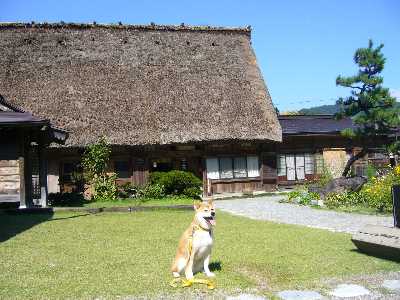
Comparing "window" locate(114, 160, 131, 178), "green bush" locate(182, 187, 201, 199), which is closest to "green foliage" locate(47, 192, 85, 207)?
"green bush" locate(182, 187, 201, 199)

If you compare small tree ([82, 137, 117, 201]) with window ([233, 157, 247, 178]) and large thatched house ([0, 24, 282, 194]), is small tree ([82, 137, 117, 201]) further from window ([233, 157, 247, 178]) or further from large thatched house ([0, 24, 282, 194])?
window ([233, 157, 247, 178])

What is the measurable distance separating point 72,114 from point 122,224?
10.7 metres

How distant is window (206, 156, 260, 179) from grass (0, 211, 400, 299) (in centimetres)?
1136

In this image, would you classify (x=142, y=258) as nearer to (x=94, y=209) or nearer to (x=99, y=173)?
A: (x=94, y=209)

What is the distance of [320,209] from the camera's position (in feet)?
48.6

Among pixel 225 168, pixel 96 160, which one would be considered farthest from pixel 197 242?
pixel 225 168

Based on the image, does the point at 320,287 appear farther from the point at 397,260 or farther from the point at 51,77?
the point at 51,77

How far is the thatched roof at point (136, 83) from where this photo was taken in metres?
20.5

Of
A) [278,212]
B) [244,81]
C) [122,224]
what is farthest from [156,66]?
[122,224]

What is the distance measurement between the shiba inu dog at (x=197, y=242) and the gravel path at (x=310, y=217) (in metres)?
5.39

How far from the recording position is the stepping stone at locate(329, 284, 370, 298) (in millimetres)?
5348

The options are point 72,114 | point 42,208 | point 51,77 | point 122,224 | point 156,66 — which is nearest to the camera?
point 122,224

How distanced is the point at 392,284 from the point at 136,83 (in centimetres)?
1818

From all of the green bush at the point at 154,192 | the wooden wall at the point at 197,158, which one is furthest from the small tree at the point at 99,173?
the wooden wall at the point at 197,158
